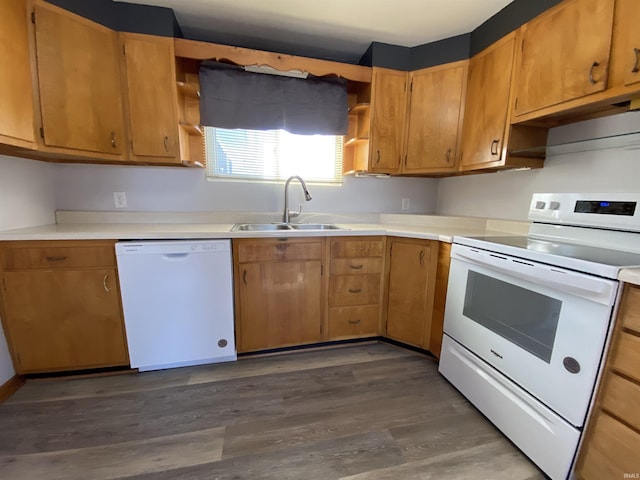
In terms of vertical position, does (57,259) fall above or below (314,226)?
below

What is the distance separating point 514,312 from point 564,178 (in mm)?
966

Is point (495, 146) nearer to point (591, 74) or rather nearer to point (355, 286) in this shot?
point (591, 74)

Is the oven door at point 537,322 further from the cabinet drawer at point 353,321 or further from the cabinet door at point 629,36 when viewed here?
the cabinet door at point 629,36

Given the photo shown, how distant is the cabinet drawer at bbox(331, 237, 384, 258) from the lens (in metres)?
1.92

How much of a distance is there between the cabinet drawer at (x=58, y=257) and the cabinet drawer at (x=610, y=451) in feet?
7.78

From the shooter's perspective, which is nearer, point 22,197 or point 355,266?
point 22,197

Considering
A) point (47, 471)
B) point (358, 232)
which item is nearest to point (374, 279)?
point (358, 232)

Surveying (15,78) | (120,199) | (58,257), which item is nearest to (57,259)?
(58,257)

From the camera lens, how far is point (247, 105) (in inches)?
76.0

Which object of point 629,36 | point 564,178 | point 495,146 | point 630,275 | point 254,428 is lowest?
point 254,428

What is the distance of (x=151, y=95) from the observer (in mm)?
1735

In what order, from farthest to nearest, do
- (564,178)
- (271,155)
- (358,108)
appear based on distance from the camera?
(271,155), (358,108), (564,178)

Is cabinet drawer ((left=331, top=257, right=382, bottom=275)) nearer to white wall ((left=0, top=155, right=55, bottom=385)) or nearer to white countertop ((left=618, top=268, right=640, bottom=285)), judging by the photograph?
white countertop ((left=618, top=268, right=640, bottom=285))

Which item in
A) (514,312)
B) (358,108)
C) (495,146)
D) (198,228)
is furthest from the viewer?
(358,108)
